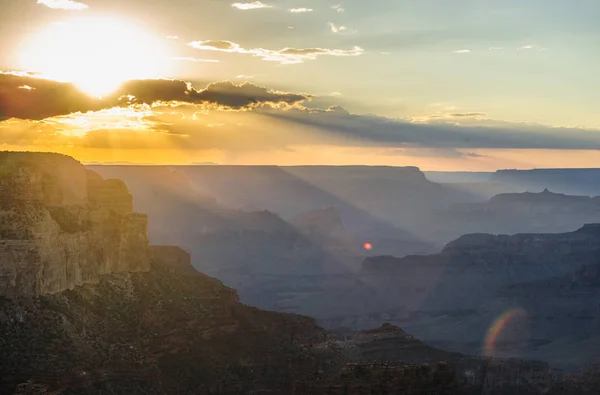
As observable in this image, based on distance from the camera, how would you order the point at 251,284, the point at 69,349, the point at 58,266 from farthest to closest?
1. the point at 251,284
2. the point at 58,266
3. the point at 69,349

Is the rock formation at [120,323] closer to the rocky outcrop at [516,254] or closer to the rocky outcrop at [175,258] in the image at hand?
the rocky outcrop at [175,258]

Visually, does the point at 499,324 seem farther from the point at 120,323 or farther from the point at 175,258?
the point at 120,323

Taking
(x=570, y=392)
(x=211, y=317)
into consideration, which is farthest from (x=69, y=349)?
(x=570, y=392)

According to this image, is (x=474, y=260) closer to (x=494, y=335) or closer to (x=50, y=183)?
(x=494, y=335)

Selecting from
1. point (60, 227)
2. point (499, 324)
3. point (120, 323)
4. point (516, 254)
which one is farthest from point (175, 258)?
point (516, 254)

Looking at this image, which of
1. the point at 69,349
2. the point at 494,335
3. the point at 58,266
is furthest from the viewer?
the point at 494,335

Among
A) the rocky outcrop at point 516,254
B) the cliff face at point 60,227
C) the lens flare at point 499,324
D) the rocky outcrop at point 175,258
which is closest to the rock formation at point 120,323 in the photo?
the cliff face at point 60,227

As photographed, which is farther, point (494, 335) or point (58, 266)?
point (494, 335)

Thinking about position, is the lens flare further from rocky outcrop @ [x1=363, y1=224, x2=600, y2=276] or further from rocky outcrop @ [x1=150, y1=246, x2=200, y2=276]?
rocky outcrop @ [x1=150, y1=246, x2=200, y2=276]
